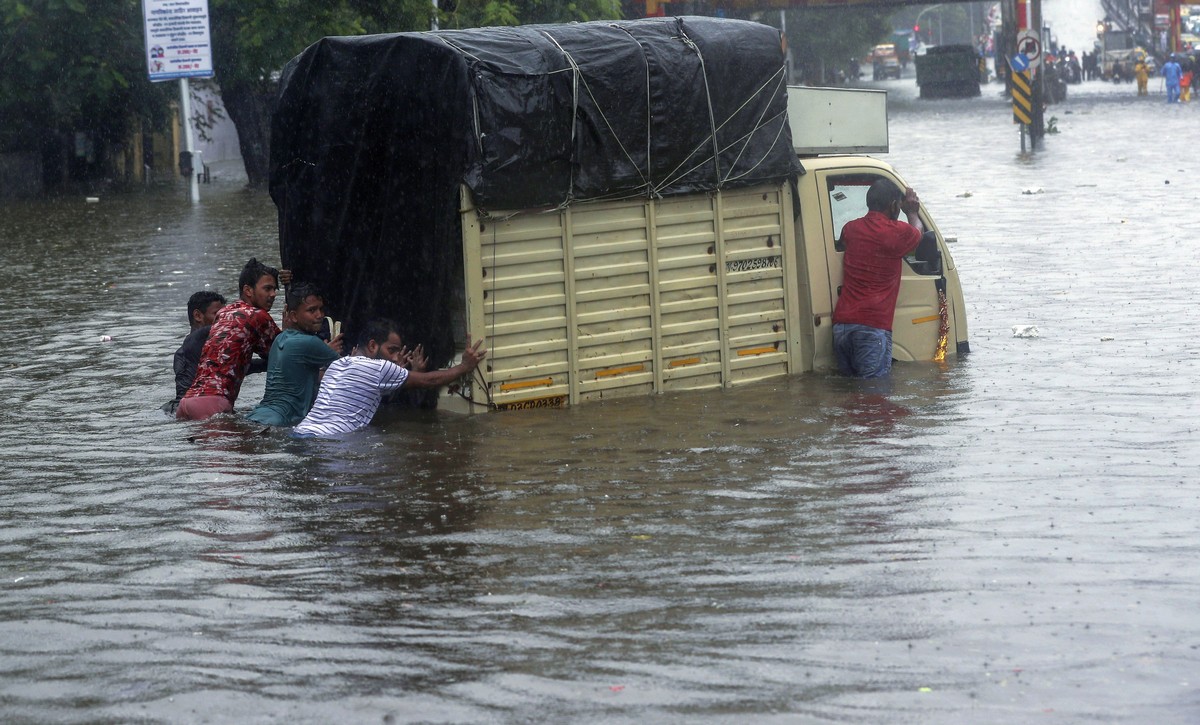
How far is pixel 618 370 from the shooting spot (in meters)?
10.3

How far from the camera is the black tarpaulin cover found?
31.2 feet

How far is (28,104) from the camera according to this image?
33.8 metres

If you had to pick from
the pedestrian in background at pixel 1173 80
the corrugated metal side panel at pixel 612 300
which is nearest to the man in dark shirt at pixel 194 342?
the corrugated metal side panel at pixel 612 300

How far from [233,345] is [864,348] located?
3.96 m

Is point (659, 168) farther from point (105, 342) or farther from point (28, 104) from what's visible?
point (28, 104)

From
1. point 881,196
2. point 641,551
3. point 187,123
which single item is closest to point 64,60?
point 187,123

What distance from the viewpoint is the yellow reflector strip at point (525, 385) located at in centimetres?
993

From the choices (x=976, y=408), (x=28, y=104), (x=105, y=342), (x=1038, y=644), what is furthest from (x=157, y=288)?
(x=28, y=104)

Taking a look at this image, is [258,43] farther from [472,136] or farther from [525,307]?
[472,136]

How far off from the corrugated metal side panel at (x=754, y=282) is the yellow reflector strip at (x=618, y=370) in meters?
0.66

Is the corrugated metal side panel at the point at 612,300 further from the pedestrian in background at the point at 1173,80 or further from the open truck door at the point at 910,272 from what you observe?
the pedestrian in background at the point at 1173,80

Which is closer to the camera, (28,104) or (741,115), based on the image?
(741,115)

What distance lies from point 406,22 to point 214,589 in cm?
2273

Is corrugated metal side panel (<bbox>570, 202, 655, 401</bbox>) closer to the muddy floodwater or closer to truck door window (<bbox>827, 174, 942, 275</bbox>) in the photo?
the muddy floodwater
